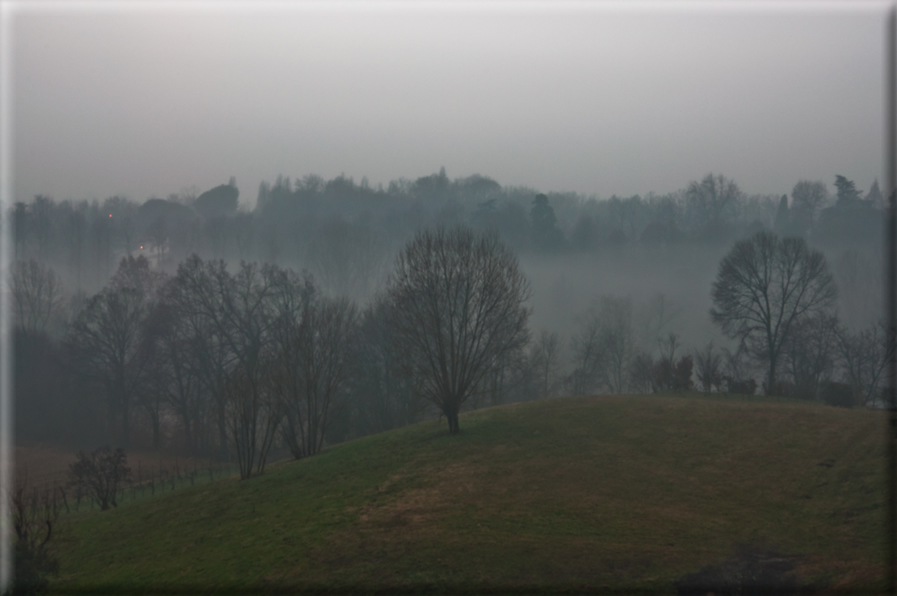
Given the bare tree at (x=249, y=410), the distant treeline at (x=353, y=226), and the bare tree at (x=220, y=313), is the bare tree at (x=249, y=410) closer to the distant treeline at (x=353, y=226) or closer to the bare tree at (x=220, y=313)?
the bare tree at (x=220, y=313)

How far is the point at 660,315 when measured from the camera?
63.1m

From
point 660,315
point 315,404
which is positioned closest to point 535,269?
point 660,315

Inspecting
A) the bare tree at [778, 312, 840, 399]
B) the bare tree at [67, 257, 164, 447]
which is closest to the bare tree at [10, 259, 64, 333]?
the bare tree at [67, 257, 164, 447]

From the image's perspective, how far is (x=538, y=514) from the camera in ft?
41.5

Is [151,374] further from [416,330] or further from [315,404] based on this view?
[416,330]

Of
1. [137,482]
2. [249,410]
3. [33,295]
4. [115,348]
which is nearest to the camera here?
[249,410]

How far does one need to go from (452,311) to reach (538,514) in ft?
33.5

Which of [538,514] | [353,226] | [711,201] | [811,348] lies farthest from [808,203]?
[538,514]

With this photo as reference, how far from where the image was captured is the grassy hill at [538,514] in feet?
33.8

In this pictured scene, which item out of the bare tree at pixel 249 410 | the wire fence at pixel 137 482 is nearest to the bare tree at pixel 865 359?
the bare tree at pixel 249 410

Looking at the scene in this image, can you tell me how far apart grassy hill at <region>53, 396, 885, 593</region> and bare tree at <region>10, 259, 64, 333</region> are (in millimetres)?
46757

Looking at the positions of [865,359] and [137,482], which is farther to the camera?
[865,359]

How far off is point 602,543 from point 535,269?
67.9 m

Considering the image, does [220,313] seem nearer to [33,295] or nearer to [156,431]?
[156,431]
